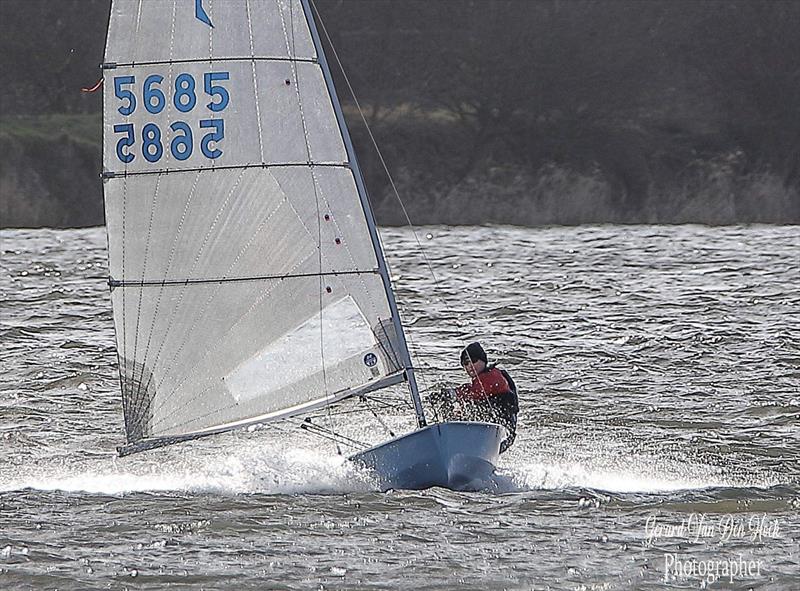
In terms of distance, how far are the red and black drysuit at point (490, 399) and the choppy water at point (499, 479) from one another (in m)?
0.48

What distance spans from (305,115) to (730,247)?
22276 mm

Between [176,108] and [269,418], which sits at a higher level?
[176,108]

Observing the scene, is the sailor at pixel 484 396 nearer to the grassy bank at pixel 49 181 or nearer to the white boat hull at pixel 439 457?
the white boat hull at pixel 439 457

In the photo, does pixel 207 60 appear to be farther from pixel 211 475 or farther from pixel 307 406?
pixel 211 475

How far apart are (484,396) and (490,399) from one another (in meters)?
0.07

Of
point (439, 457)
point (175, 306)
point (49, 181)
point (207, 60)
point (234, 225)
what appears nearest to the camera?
point (439, 457)

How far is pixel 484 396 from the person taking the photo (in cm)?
1257

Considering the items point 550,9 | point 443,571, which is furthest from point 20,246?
point 443,571

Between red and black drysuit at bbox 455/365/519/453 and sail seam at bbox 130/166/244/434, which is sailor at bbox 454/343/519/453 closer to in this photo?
red and black drysuit at bbox 455/365/519/453

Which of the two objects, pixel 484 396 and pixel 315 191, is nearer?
pixel 315 191

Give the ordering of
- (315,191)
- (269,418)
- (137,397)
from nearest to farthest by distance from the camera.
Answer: (315,191)
(269,418)
(137,397)

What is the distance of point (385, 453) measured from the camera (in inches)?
466

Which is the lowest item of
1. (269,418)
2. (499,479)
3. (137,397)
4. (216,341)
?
(499,479)

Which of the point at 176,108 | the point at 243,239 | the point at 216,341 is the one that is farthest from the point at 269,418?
the point at 176,108
